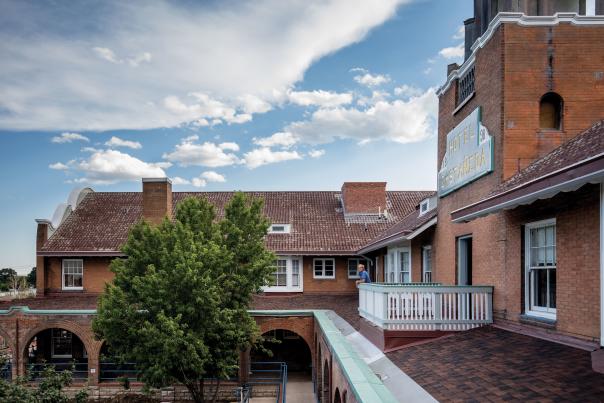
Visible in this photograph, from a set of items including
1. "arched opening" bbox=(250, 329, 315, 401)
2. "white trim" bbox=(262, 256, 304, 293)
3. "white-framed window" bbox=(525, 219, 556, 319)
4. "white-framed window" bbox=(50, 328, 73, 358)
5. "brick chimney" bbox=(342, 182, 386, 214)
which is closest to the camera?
"white-framed window" bbox=(525, 219, 556, 319)

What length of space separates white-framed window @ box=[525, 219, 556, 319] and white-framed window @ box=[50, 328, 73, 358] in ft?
72.7

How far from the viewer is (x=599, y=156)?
18.2ft

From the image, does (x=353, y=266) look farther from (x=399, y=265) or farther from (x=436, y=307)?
(x=436, y=307)

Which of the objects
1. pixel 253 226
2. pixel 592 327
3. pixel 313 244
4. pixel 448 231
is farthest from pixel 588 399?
pixel 313 244

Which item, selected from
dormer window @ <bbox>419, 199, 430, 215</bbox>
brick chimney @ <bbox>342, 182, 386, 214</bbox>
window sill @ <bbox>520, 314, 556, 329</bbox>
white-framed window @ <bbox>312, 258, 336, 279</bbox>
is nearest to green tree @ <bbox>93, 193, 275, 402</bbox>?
dormer window @ <bbox>419, 199, 430, 215</bbox>

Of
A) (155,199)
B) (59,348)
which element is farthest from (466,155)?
(59,348)

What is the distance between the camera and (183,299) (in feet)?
51.0

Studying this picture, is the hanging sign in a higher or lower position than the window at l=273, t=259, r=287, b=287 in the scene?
higher

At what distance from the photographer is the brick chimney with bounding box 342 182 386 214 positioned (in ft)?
94.4

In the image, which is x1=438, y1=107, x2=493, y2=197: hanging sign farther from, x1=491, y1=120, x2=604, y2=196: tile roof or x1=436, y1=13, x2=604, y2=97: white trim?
x1=436, y1=13, x2=604, y2=97: white trim

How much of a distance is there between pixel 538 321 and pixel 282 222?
19815mm

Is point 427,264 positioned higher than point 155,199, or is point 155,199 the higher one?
point 155,199

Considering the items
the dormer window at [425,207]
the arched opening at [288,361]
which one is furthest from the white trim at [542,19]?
the arched opening at [288,361]

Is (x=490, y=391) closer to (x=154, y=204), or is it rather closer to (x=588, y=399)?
(x=588, y=399)
